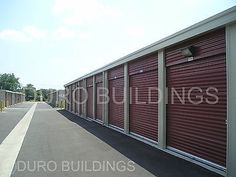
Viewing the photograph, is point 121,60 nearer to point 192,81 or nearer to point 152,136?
point 152,136

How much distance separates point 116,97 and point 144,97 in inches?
160

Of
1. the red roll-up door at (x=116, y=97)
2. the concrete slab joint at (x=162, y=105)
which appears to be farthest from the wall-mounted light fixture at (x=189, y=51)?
the red roll-up door at (x=116, y=97)

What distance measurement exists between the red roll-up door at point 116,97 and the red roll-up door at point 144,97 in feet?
4.80

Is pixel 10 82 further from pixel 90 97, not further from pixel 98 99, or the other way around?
pixel 98 99

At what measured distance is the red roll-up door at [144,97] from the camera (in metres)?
10.8

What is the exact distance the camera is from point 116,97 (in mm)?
15758

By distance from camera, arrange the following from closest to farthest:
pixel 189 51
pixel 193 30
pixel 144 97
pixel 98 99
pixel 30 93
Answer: pixel 193 30 < pixel 189 51 < pixel 144 97 < pixel 98 99 < pixel 30 93

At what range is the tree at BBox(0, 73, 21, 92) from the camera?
4877 inches

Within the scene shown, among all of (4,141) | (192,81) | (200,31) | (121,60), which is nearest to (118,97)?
(121,60)

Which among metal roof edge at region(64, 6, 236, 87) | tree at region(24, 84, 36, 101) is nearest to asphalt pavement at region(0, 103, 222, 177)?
metal roof edge at region(64, 6, 236, 87)

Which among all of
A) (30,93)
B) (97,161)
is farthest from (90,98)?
(30,93)

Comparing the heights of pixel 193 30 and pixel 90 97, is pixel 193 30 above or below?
above

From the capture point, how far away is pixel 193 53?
8219mm

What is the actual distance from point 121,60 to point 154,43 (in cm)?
419
